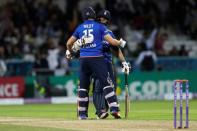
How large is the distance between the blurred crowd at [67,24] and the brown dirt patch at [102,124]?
560 inches

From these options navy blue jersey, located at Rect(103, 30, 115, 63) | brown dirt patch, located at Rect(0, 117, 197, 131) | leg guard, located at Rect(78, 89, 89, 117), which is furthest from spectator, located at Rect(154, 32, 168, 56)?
brown dirt patch, located at Rect(0, 117, 197, 131)

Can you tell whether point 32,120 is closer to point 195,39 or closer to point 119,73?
point 119,73

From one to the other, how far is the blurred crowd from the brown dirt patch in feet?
46.6

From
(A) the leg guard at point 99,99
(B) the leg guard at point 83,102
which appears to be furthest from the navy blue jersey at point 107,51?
(B) the leg guard at point 83,102

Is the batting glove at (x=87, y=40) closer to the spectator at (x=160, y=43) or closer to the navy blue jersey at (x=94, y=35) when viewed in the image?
the navy blue jersey at (x=94, y=35)

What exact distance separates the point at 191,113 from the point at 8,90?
37.1ft

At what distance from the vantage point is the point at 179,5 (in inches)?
1442

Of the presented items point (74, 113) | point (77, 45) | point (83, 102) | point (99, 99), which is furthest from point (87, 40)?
point (74, 113)

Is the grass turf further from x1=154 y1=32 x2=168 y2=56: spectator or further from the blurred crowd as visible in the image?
x1=154 y1=32 x2=168 y2=56: spectator

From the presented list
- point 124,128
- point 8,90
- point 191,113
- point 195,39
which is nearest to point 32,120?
point 124,128

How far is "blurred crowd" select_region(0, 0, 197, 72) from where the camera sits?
32469mm

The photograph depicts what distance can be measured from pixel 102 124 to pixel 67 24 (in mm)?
18675

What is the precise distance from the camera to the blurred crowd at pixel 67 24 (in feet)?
107

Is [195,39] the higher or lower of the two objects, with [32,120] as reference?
higher
